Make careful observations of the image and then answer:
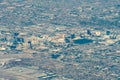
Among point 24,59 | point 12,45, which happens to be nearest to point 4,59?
point 24,59

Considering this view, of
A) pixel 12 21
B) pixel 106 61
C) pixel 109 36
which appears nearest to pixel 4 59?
pixel 106 61

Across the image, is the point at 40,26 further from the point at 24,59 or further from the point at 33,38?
the point at 24,59

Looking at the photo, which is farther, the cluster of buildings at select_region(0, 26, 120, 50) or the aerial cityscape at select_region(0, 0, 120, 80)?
the cluster of buildings at select_region(0, 26, 120, 50)

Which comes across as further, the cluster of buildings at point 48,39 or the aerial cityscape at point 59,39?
the cluster of buildings at point 48,39

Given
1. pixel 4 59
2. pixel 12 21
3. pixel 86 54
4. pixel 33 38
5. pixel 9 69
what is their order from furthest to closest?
pixel 12 21 < pixel 33 38 < pixel 86 54 < pixel 4 59 < pixel 9 69

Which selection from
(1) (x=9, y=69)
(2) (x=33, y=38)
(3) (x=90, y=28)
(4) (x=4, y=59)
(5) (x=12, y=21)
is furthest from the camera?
(5) (x=12, y=21)

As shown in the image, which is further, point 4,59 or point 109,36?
point 109,36

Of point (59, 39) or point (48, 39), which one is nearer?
point (59, 39)
